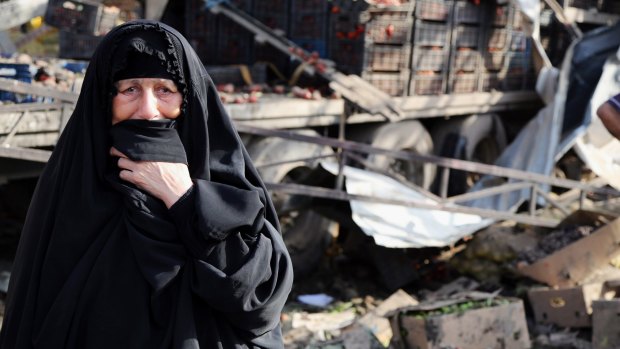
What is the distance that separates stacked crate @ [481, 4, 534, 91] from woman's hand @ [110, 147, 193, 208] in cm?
831

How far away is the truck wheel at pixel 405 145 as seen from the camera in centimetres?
824

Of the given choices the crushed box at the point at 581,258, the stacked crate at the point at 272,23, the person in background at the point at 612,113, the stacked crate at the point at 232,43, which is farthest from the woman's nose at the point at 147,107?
the stacked crate at the point at 232,43

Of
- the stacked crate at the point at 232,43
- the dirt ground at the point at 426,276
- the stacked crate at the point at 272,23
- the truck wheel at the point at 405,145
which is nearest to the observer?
the dirt ground at the point at 426,276

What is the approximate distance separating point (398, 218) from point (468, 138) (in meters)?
3.05

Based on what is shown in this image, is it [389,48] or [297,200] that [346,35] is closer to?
A: [389,48]

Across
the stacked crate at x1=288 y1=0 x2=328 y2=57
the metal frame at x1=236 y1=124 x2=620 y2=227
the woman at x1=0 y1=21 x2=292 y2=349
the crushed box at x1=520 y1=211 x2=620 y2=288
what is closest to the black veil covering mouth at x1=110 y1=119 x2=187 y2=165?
the woman at x1=0 y1=21 x2=292 y2=349

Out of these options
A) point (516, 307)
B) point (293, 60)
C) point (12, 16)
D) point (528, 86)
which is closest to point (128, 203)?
point (516, 307)

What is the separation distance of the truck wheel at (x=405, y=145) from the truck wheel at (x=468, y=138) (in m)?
0.39

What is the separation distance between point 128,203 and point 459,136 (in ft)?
25.5

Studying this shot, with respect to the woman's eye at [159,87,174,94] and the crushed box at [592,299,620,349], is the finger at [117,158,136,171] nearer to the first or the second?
the woman's eye at [159,87,174,94]

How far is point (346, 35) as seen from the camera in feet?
27.3

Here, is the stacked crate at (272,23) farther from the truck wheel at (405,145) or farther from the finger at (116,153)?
the finger at (116,153)

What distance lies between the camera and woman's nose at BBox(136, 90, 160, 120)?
2055mm

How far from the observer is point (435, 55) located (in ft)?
29.9
